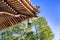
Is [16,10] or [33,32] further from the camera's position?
[33,32]

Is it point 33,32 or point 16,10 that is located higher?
point 33,32

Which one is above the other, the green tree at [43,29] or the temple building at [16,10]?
the green tree at [43,29]

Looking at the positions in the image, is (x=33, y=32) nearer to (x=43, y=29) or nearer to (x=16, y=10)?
(x=43, y=29)

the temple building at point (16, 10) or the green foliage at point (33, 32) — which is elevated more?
the green foliage at point (33, 32)

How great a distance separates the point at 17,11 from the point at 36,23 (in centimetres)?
2309

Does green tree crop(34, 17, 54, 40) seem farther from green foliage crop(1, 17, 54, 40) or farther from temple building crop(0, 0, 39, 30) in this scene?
temple building crop(0, 0, 39, 30)

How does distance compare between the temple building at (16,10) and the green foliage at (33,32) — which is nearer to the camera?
the temple building at (16,10)

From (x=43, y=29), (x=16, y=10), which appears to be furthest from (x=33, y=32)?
(x=16, y=10)

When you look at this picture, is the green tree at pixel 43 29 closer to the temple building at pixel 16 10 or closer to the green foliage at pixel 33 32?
the green foliage at pixel 33 32

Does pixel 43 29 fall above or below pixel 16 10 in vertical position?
above

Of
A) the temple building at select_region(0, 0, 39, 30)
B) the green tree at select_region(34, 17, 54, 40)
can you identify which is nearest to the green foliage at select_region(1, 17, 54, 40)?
the green tree at select_region(34, 17, 54, 40)

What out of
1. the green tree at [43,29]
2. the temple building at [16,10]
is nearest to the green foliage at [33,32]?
the green tree at [43,29]

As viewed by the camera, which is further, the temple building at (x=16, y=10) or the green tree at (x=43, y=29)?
the green tree at (x=43, y=29)

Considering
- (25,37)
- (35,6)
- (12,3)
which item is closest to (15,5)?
(12,3)
